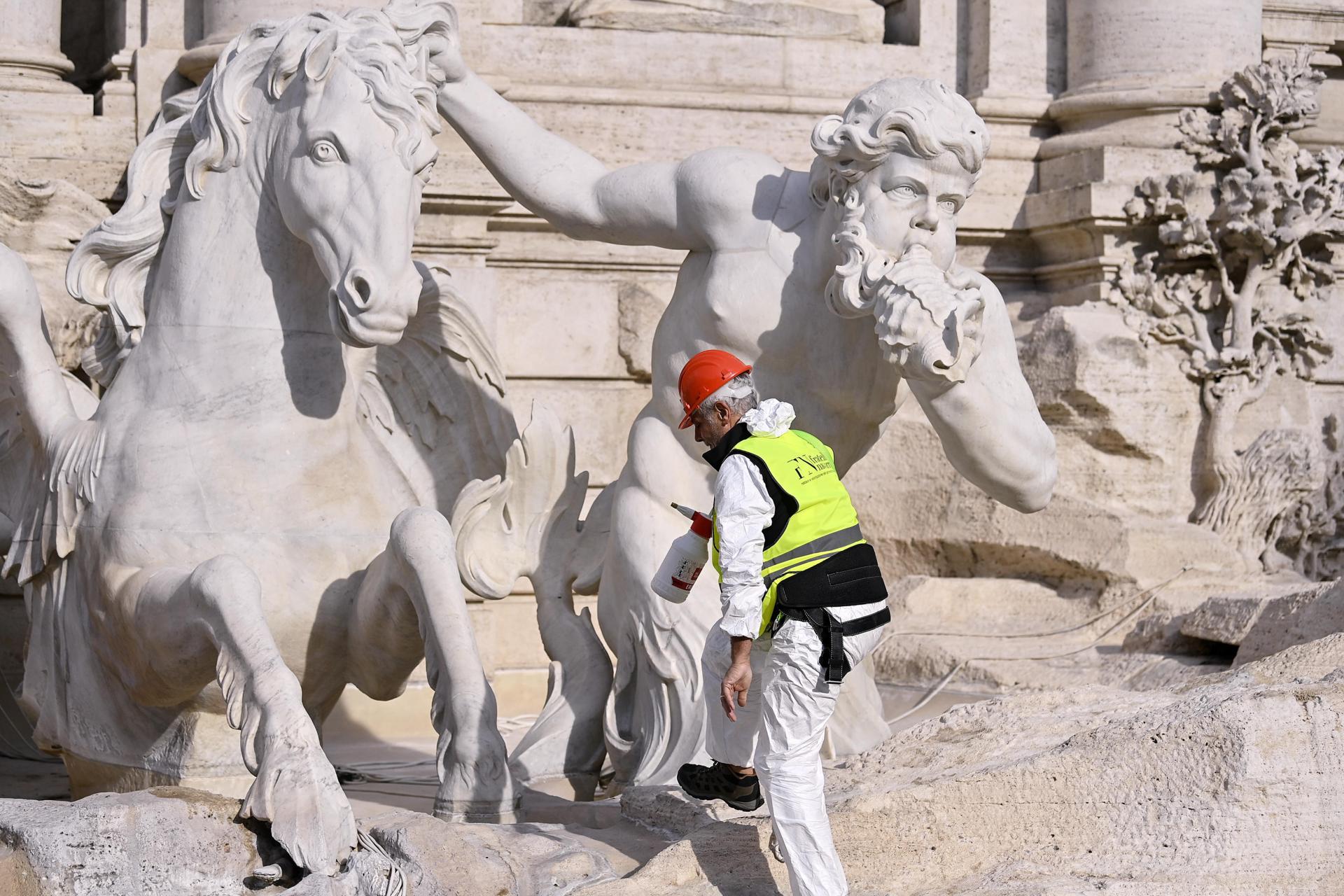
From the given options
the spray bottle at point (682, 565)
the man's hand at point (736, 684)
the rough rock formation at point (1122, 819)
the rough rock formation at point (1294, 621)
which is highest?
the spray bottle at point (682, 565)

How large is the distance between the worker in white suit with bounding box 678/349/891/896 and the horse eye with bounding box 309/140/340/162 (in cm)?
86

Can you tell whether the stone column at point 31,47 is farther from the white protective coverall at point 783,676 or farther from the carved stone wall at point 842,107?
the white protective coverall at point 783,676

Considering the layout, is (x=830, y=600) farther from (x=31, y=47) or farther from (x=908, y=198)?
(x=31, y=47)

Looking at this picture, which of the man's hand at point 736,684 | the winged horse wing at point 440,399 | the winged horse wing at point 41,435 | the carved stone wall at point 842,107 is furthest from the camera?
the carved stone wall at point 842,107

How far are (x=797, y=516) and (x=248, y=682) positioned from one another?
984 millimetres

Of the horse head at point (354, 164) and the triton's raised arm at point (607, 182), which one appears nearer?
the horse head at point (354, 164)

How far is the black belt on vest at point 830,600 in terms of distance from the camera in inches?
116

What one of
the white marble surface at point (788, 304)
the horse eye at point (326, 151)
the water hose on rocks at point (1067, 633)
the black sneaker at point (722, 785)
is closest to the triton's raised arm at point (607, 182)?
the white marble surface at point (788, 304)

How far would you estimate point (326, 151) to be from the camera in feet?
11.3

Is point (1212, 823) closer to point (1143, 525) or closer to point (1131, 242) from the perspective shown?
point (1143, 525)

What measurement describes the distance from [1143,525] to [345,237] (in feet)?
12.6

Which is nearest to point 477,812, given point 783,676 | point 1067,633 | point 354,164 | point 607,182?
point 783,676

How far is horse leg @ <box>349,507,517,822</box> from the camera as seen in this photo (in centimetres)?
343

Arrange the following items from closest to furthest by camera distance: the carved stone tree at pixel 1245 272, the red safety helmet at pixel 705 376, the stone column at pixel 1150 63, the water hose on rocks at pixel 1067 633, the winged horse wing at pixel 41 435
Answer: the red safety helmet at pixel 705 376, the winged horse wing at pixel 41 435, the water hose on rocks at pixel 1067 633, the carved stone tree at pixel 1245 272, the stone column at pixel 1150 63
